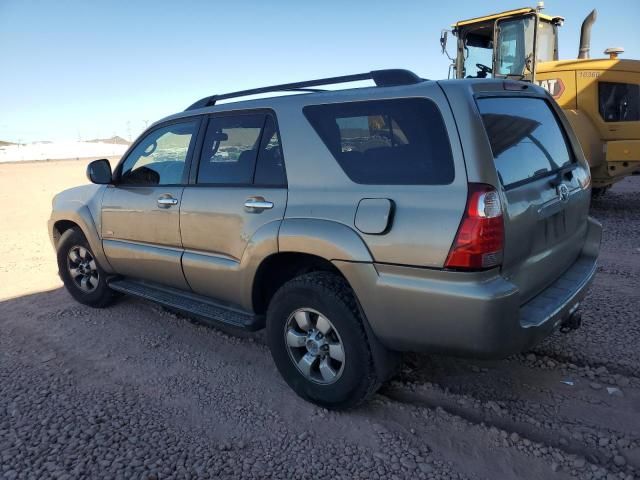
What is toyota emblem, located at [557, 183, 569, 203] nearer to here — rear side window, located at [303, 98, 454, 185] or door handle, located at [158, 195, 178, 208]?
rear side window, located at [303, 98, 454, 185]

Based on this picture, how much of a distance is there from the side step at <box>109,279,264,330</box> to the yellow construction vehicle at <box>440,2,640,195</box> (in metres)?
6.66

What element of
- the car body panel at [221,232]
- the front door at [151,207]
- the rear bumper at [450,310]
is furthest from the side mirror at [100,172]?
the rear bumper at [450,310]

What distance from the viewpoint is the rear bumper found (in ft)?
8.01

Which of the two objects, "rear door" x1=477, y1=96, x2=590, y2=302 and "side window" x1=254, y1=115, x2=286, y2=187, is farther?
"side window" x1=254, y1=115, x2=286, y2=187

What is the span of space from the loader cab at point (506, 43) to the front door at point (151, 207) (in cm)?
658

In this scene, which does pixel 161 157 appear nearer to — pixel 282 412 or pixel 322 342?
pixel 322 342

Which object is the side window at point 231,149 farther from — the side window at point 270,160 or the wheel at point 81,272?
the wheel at point 81,272

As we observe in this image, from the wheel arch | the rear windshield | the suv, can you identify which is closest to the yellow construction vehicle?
the rear windshield

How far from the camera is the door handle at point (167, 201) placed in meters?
3.80

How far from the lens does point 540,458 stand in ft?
8.48

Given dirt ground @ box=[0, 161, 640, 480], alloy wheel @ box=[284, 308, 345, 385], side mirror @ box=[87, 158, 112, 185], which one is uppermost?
side mirror @ box=[87, 158, 112, 185]

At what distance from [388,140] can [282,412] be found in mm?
1726

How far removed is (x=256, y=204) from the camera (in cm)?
323

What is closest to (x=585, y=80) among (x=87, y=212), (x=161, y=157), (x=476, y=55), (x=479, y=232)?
(x=476, y=55)
